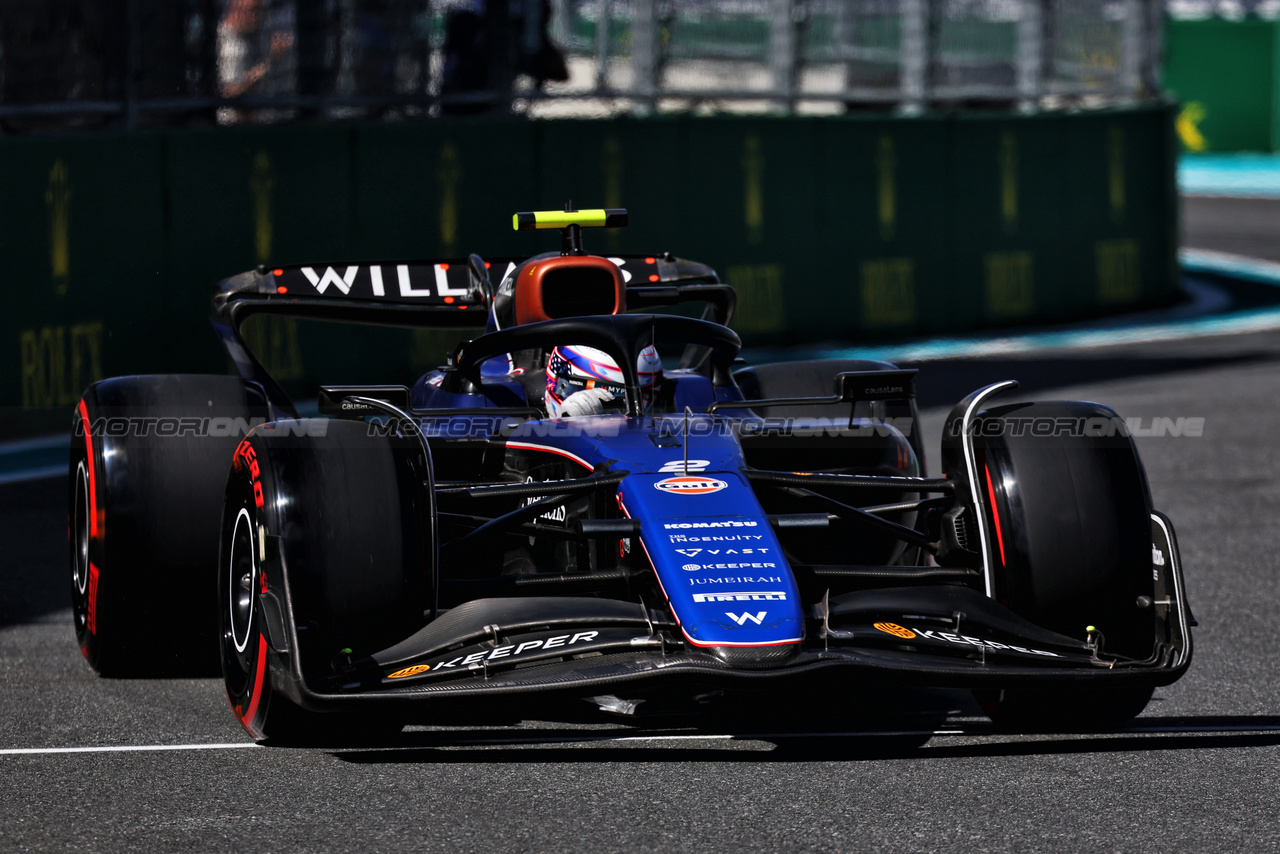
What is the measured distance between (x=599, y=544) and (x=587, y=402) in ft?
2.45

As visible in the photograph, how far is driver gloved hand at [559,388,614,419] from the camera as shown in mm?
6199

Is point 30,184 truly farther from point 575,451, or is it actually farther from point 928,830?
point 928,830

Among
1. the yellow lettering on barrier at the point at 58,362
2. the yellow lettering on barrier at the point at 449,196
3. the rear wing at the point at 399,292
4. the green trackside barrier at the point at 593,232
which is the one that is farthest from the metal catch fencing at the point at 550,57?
the rear wing at the point at 399,292

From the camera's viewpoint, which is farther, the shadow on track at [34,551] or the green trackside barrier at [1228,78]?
the green trackside barrier at [1228,78]

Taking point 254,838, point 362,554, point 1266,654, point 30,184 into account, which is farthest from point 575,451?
point 30,184

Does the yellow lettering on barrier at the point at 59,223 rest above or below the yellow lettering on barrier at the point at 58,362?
above

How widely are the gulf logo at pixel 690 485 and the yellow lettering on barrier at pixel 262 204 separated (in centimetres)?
634

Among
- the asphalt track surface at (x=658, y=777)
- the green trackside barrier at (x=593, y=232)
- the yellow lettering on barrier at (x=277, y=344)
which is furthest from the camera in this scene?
the yellow lettering on barrier at (x=277, y=344)

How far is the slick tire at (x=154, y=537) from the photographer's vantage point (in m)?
5.87

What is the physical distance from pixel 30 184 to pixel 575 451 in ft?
17.9

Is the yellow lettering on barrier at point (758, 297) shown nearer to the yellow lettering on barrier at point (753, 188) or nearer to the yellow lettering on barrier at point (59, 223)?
the yellow lettering on barrier at point (753, 188)

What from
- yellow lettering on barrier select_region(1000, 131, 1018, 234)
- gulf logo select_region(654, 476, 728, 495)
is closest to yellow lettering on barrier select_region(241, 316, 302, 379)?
gulf logo select_region(654, 476, 728, 495)

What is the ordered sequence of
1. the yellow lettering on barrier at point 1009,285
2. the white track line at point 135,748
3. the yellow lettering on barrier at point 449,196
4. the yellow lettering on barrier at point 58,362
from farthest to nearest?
the yellow lettering on barrier at point 1009,285 → the yellow lettering on barrier at point 449,196 → the yellow lettering on barrier at point 58,362 → the white track line at point 135,748

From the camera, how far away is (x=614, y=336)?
6055 mm
